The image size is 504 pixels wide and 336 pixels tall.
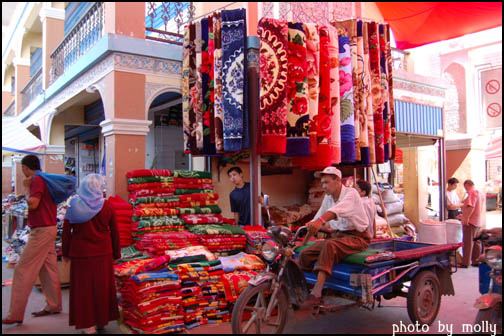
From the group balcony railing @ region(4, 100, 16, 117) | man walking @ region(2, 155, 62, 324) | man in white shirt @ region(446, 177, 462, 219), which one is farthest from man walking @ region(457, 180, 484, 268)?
balcony railing @ region(4, 100, 16, 117)

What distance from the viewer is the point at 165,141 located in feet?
30.7

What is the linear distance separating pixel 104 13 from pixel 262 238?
4.11 m

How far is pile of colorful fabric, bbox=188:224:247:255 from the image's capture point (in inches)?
202

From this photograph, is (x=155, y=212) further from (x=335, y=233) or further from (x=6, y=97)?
(x=6, y=97)

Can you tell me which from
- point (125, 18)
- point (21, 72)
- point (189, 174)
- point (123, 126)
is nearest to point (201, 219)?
point (189, 174)

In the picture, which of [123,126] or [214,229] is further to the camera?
[123,126]

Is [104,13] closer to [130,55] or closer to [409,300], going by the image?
[130,55]

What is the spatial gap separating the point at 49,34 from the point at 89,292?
351 inches

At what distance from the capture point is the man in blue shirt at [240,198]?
6047mm

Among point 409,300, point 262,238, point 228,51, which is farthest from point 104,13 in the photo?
point 409,300

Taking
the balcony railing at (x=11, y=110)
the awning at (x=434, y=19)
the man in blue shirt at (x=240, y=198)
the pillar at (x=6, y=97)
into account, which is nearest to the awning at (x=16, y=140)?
the man in blue shirt at (x=240, y=198)

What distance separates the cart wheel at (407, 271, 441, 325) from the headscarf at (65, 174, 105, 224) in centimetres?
314

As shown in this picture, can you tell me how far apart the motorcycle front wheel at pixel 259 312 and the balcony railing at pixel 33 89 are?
376 inches

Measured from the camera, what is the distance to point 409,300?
425 cm
